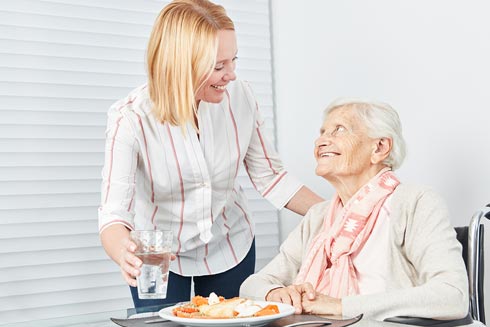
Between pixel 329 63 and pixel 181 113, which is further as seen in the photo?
pixel 329 63

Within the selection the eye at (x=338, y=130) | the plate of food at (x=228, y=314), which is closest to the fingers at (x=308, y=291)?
the plate of food at (x=228, y=314)

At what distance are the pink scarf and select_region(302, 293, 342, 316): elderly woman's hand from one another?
20 cm

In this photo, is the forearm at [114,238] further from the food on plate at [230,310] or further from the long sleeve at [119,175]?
the food on plate at [230,310]

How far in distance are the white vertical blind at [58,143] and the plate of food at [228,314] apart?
1265mm

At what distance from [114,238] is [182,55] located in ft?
1.65

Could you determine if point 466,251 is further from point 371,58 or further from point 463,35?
point 371,58

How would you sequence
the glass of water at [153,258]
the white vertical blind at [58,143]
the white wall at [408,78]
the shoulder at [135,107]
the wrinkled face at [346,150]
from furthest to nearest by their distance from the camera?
the white vertical blind at [58,143], the white wall at [408,78], the shoulder at [135,107], the wrinkled face at [346,150], the glass of water at [153,258]

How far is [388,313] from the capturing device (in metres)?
1.57

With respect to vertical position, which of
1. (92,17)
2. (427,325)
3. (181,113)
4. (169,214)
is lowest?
(427,325)

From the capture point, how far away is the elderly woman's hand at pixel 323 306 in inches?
62.5

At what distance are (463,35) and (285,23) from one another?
41.7 inches

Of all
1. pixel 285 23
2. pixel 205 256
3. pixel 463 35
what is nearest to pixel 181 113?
pixel 205 256

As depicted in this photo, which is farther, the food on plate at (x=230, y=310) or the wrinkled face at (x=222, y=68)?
the wrinkled face at (x=222, y=68)

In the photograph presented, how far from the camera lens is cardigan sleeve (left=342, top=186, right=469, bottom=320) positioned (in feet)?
5.16
